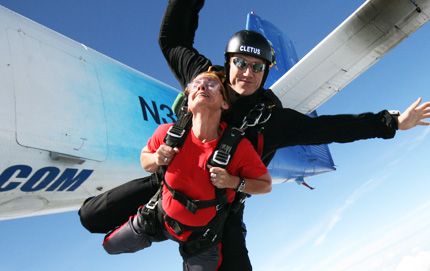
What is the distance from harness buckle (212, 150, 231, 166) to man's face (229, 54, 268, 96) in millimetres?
759

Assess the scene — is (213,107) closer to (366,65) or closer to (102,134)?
(102,134)

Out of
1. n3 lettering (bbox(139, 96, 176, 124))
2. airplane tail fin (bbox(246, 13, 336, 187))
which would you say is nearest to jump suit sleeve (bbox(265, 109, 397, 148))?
n3 lettering (bbox(139, 96, 176, 124))

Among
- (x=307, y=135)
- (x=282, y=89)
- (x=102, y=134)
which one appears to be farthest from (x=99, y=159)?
(x=282, y=89)

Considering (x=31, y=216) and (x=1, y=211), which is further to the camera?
(x=31, y=216)

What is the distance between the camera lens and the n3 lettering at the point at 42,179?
364cm

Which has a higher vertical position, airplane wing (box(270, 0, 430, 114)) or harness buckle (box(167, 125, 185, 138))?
airplane wing (box(270, 0, 430, 114))

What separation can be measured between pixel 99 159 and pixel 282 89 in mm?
3588

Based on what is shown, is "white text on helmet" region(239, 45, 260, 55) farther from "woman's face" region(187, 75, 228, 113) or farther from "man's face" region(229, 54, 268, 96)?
"woman's face" region(187, 75, 228, 113)

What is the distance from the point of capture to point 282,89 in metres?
6.39

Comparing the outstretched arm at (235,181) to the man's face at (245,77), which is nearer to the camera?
the outstretched arm at (235,181)

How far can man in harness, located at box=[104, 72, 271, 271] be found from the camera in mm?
2377

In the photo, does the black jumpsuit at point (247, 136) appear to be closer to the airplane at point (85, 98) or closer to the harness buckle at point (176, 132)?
the harness buckle at point (176, 132)

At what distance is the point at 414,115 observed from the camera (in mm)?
2621

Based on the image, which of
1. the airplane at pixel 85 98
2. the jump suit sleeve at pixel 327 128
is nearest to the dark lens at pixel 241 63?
the jump suit sleeve at pixel 327 128
